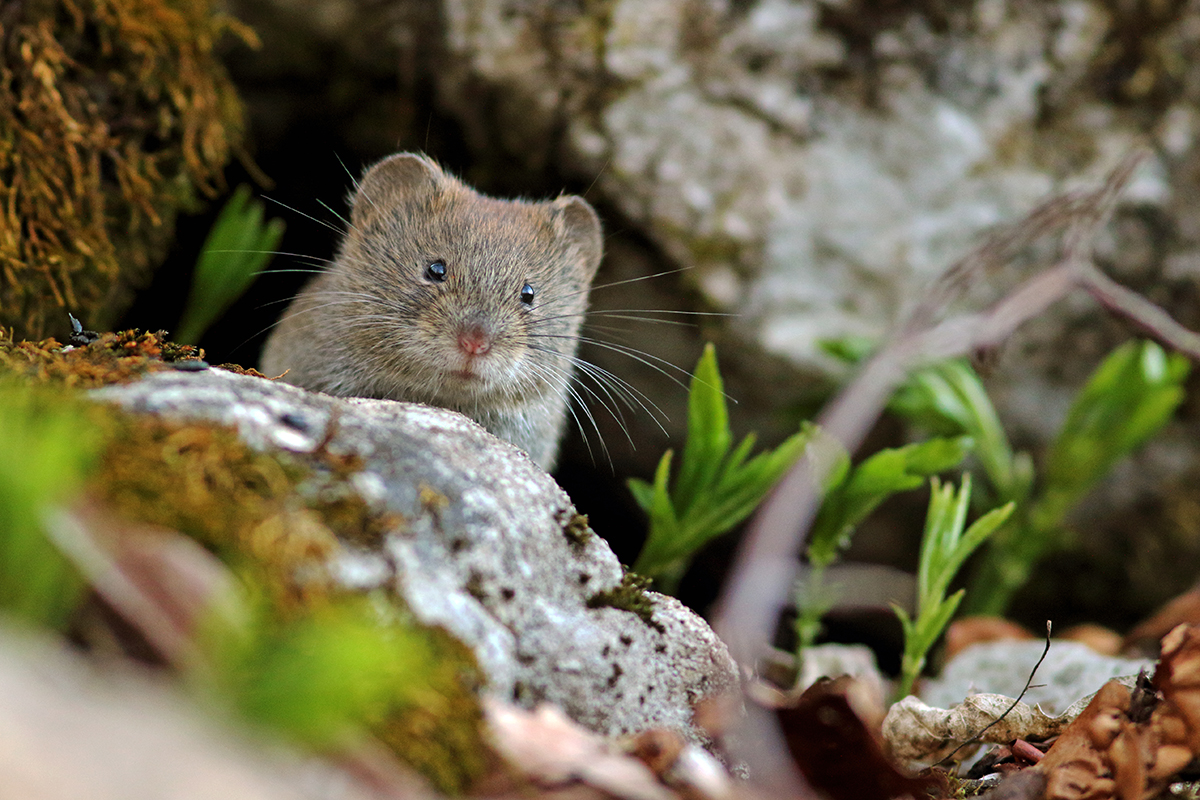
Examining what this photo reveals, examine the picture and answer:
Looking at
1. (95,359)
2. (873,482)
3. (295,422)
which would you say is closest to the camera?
(295,422)

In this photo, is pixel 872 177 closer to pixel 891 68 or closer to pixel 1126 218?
pixel 891 68

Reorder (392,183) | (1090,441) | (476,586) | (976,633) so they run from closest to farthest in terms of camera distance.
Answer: (476,586) → (392,183) → (976,633) → (1090,441)

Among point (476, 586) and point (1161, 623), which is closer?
point (476, 586)

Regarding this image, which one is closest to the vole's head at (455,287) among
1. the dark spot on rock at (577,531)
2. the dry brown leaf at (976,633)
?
the dark spot on rock at (577,531)

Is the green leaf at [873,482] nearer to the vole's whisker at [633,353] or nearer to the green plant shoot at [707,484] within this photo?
the green plant shoot at [707,484]

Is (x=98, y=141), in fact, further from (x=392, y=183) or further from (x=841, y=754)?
(x=841, y=754)

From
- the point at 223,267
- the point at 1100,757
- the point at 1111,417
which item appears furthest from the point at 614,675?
the point at 1111,417

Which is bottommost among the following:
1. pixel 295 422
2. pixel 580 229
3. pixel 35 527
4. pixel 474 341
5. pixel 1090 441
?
pixel 35 527
